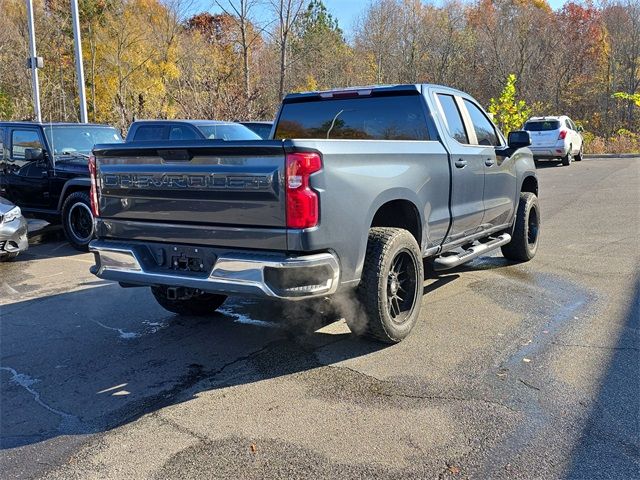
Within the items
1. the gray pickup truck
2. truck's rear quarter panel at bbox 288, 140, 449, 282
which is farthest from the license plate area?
truck's rear quarter panel at bbox 288, 140, 449, 282

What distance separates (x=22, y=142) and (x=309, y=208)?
7888 millimetres

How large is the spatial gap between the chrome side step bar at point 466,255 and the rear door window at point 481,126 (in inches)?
41.1

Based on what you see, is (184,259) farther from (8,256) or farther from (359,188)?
(8,256)

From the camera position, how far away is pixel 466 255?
17.8 ft

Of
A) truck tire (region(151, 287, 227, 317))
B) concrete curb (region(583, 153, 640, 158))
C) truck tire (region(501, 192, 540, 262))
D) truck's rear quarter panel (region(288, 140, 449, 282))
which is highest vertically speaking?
truck's rear quarter panel (region(288, 140, 449, 282))

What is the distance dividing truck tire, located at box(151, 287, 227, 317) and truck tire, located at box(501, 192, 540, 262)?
3.70 metres

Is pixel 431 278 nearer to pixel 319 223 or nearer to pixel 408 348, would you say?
pixel 408 348

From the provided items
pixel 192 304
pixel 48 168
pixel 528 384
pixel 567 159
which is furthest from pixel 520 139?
pixel 567 159

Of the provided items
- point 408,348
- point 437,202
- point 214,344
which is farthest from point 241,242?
point 437,202

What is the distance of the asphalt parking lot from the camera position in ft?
9.82

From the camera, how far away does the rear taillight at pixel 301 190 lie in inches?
140

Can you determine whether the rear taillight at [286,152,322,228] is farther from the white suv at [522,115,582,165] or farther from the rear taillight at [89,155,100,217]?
the white suv at [522,115,582,165]

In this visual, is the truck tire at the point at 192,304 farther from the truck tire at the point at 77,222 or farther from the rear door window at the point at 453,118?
the truck tire at the point at 77,222

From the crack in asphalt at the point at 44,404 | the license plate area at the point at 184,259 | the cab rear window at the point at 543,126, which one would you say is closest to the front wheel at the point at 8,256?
the crack in asphalt at the point at 44,404
